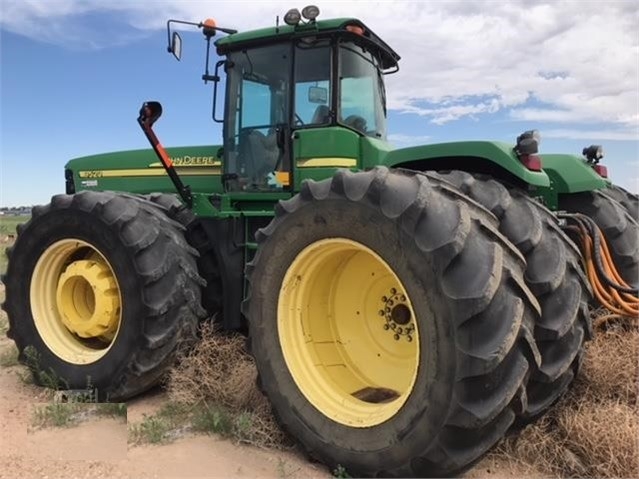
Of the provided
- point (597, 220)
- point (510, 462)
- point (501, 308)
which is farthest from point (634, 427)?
point (597, 220)

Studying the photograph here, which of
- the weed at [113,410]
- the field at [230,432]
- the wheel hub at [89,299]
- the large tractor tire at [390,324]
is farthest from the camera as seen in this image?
the wheel hub at [89,299]

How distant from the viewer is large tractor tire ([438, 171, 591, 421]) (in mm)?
3016

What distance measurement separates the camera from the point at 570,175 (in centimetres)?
421

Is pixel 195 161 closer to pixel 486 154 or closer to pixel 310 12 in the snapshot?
pixel 310 12

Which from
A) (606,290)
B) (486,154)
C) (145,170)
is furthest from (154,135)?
(606,290)

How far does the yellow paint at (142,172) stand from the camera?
18.7ft

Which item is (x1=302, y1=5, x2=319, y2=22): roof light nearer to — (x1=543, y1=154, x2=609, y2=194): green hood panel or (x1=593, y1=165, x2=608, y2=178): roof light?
(x1=543, y1=154, x2=609, y2=194): green hood panel

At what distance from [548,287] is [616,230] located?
1.61 meters

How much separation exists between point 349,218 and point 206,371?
5.79 ft

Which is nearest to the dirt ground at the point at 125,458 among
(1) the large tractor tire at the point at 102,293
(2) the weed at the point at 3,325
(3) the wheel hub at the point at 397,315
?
(1) the large tractor tire at the point at 102,293

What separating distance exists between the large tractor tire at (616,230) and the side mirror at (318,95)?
200cm

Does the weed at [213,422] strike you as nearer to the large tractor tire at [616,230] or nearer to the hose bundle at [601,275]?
the hose bundle at [601,275]

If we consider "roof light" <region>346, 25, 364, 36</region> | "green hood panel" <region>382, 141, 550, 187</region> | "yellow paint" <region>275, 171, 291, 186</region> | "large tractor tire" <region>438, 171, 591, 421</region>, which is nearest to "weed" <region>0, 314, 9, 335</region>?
"yellow paint" <region>275, 171, 291, 186</region>

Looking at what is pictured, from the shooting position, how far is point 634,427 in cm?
306
